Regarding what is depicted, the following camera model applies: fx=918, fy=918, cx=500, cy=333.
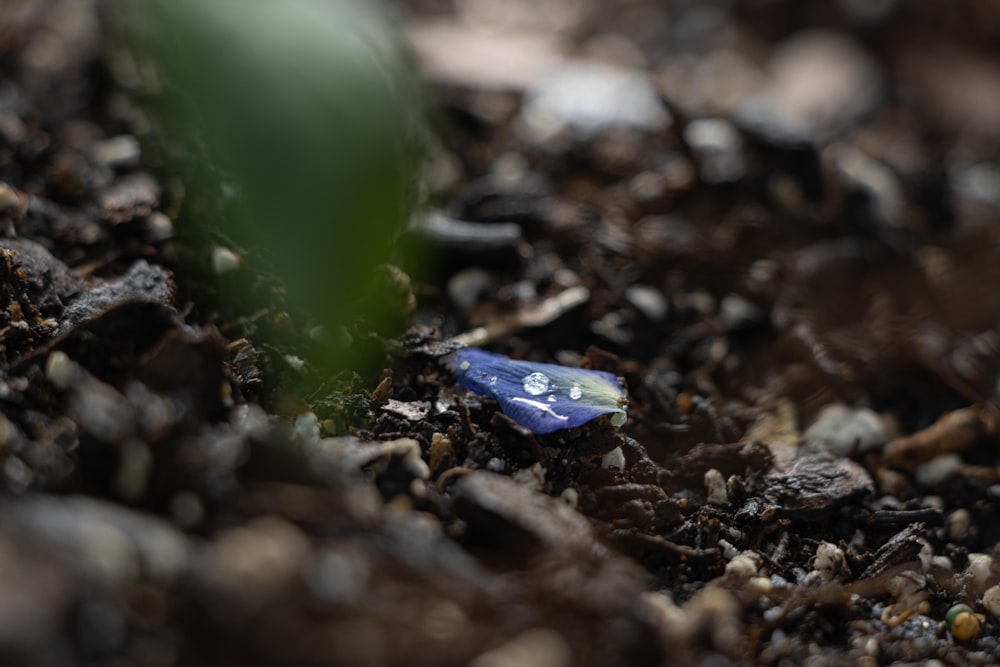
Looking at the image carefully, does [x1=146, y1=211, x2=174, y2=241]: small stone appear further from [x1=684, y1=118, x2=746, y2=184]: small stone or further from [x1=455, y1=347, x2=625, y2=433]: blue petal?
[x1=684, y1=118, x2=746, y2=184]: small stone

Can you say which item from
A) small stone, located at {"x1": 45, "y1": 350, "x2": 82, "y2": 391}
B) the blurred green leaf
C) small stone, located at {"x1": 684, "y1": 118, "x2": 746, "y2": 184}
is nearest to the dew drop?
the blurred green leaf

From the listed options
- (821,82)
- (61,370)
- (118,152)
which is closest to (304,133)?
(61,370)

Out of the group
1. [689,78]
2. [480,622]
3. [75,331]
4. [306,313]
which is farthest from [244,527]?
[689,78]

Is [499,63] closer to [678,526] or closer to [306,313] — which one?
[306,313]

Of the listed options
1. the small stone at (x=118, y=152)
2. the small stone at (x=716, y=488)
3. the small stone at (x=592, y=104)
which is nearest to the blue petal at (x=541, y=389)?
the small stone at (x=716, y=488)

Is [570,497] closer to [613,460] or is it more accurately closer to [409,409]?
[613,460]

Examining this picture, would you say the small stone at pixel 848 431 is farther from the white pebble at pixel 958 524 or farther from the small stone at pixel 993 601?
the small stone at pixel 993 601
